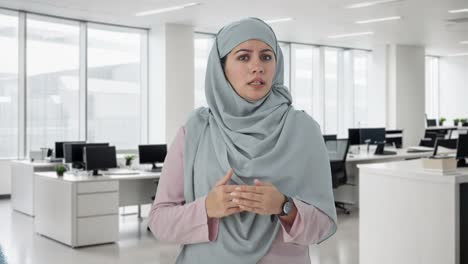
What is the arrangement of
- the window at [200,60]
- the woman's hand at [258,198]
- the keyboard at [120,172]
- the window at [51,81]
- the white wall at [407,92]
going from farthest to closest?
the white wall at [407,92] < the window at [200,60] < the window at [51,81] < the keyboard at [120,172] < the woman's hand at [258,198]

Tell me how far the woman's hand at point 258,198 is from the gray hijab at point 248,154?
Answer: 2.9 inches

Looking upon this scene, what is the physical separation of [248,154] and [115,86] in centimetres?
1083

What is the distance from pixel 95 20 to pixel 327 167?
10.5 m

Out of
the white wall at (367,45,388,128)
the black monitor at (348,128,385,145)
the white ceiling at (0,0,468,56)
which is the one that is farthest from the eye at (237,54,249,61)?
the white wall at (367,45,388,128)

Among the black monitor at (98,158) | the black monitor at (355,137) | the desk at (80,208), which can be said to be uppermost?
the black monitor at (355,137)

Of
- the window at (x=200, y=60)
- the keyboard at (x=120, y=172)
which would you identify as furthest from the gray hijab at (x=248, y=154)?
the window at (x=200, y=60)

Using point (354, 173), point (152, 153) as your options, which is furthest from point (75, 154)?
point (354, 173)

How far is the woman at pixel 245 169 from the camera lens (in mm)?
1221

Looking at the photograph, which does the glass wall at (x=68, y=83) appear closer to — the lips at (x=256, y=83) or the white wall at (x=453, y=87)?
the lips at (x=256, y=83)

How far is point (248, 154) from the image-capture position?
125cm

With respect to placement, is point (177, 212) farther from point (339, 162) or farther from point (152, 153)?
point (339, 162)

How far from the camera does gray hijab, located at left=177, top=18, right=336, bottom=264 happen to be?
1.23 m

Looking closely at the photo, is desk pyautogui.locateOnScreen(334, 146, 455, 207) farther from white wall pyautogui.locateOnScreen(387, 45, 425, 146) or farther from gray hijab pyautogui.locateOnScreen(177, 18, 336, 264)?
gray hijab pyautogui.locateOnScreen(177, 18, 336, 264)

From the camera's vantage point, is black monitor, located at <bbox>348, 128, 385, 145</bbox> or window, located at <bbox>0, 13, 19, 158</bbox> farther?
window, located at <bbox>0, 13, 19, 158</bbox>
